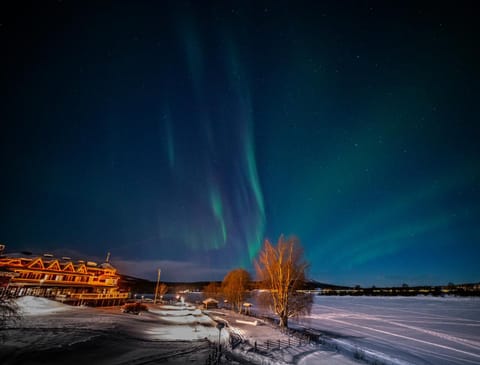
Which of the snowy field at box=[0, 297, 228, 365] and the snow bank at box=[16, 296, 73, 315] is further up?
the snow bank at box=[16, 296, 73, 315]

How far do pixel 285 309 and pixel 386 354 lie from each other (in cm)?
1139

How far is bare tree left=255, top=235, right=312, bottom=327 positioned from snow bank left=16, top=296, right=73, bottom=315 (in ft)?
94.5

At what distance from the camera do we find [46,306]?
31594 millimetres

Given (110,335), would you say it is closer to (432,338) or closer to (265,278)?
(265,278)

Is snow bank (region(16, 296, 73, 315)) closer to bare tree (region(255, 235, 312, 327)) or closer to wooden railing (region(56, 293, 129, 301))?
wooden railing (region(56, 293, 129, 301))

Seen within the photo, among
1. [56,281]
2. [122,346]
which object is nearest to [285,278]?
[122,346]

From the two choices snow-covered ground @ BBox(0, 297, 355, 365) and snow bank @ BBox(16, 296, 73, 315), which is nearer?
snow-covered ground @ BBox(0, 297, 355, 365)

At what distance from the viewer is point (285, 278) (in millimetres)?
30891

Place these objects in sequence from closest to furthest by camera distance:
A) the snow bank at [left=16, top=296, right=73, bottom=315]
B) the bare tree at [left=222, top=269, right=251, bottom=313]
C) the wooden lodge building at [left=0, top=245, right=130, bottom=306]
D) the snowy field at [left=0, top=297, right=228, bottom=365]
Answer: the snowy field at [left=0, top=297, right=228, bottom=365] → the snow bank at [left=16, top=296, right=73, bottom=315] → the wooden lodge building at [left=0, top=245, right=130, bottom=306] → the bare tree at [left=222, top=269, right=251, bottom=313]

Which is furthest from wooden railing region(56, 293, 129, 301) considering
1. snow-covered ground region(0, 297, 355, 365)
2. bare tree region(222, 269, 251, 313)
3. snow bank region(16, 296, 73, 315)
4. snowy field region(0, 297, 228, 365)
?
bare tree region(222, 269, 251, 313)

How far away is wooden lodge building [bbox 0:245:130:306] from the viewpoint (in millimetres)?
39688

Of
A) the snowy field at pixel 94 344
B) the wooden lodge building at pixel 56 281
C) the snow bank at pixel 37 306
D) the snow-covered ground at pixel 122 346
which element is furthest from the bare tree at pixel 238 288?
the snow bank at pixel 37 306

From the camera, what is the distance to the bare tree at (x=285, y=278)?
29844 millimetres

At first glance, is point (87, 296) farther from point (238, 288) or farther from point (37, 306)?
point (238, 288)
